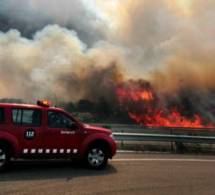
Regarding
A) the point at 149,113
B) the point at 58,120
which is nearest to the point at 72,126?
the point at 58,120

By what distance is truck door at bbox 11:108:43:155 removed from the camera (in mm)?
10094

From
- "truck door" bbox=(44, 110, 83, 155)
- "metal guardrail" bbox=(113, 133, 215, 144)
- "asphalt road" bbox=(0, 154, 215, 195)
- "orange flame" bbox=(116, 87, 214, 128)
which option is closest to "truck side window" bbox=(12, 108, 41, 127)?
"truck door" bbox=(44, 110, 83, 155)

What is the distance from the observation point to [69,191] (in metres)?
8.16

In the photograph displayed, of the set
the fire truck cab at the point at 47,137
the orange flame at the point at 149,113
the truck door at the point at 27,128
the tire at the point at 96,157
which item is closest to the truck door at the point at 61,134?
the fire truck cab at the point at 47,137

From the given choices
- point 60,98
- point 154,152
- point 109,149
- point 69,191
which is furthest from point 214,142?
point 60,98

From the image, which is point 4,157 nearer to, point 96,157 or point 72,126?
point 72,126

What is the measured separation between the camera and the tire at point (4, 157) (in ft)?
32.4

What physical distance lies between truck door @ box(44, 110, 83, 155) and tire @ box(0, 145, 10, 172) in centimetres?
100

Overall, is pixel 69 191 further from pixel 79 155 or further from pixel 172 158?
pixel 172 158

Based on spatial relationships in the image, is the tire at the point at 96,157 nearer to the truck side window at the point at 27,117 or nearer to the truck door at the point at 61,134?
the truck door at the point at 61,134

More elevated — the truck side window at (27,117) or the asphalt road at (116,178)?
the truck side window at (27,117)

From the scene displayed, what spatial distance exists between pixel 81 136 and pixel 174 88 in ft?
84.4

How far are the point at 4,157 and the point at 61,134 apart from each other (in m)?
1.57

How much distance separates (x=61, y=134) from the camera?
34.9ft
